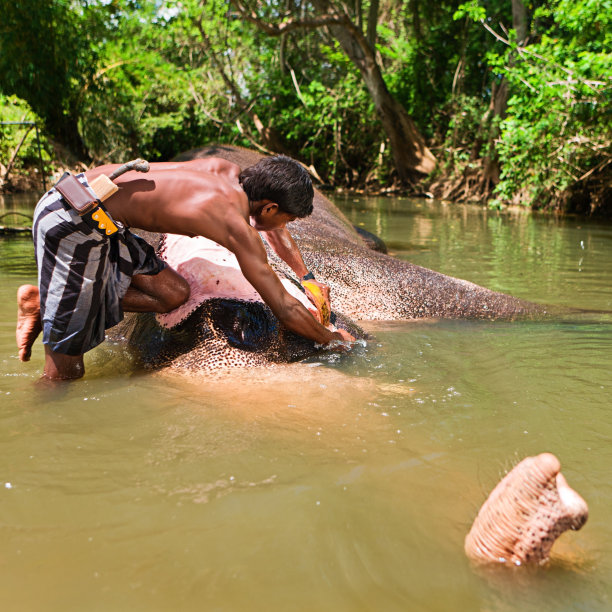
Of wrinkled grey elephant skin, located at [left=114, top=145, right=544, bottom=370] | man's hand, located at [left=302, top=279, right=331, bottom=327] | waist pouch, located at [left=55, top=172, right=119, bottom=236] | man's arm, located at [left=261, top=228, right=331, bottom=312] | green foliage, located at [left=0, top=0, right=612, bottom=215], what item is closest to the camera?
waist pouch, located at [left=55, top=172, right=119, bottom=236]

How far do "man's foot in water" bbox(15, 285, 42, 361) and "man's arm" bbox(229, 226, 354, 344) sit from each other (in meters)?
1.15

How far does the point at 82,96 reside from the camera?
46.6 ft

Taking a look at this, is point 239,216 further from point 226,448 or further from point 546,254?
point 546,254

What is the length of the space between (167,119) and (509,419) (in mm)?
20499

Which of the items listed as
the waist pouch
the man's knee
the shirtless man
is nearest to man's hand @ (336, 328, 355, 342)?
the shirtless man

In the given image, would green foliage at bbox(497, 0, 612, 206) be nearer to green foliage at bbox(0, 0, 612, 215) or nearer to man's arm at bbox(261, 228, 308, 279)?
green foliage at bbox(0, 0, 612, 215)

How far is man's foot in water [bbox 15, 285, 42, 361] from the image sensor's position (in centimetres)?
333

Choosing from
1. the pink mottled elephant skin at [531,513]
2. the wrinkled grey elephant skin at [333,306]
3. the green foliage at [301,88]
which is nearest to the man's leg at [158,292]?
the wrinkled grey elephant skin at [333,306]

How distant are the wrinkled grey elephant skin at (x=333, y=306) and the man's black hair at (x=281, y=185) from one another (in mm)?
539

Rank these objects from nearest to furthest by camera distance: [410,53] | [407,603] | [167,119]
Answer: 1. [407,603]
2. [410,53]
3. [167,119]

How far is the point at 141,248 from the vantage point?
335 centimetres

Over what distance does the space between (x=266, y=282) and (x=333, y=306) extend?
161 cm

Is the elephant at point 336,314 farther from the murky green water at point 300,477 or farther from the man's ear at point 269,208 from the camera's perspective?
the man's ear at point 269,208

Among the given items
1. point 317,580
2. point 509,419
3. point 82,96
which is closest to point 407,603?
point 317,580
